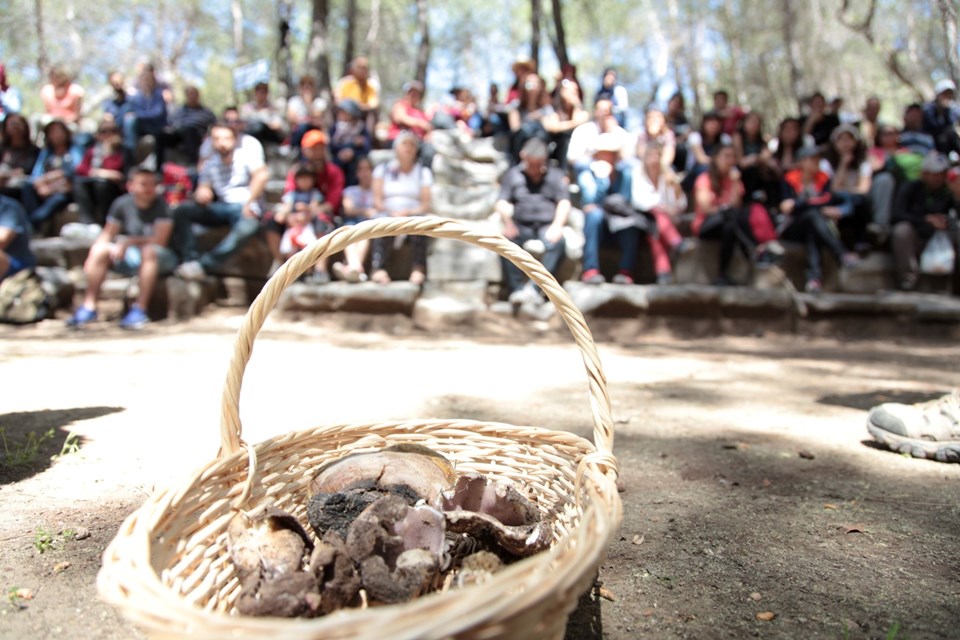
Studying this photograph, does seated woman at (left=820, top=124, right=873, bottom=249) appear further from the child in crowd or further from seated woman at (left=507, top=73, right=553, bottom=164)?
the child in crowd

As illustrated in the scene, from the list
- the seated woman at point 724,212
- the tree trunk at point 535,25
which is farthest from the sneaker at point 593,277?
the tree trunk at point 535,25

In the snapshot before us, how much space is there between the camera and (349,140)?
313 inches

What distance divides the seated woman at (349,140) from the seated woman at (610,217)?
102 inches

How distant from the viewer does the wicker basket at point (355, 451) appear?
1014 mm

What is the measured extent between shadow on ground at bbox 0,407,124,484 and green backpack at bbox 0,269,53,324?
3485 mm

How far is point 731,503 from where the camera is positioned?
2201mm

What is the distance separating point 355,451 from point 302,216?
16.1 ft

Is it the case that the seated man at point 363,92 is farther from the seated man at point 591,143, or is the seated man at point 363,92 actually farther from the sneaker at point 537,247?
the sneaker at point 537,247

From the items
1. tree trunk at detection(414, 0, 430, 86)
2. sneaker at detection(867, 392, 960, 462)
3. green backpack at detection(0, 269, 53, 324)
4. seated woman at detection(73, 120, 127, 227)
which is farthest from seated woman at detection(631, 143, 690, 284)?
tree trunk at detection(414, 0, 430, 86)

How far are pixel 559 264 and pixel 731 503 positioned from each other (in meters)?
4.46

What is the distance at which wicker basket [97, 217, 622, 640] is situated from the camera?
39.9 inches

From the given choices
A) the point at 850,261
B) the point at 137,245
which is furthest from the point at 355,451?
the point at 850,261

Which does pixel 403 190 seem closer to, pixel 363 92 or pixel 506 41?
pixel 363 92

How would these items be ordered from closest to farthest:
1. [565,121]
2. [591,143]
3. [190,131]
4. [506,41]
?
[591,143] → [565,121] → [190,131] → [506,41]
